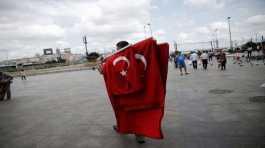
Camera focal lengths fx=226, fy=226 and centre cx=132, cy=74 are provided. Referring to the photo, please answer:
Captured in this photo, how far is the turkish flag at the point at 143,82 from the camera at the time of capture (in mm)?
3510

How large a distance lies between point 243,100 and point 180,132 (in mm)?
2952

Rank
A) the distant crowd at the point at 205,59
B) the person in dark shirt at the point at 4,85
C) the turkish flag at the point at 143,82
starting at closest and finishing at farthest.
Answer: the turkish flag at the point at 143,82 → the person in dark shirt at the point at 4,85 → the distant crowd at the point at 205,59

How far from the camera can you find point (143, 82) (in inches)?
141

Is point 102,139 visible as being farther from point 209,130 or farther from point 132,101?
point 209,130

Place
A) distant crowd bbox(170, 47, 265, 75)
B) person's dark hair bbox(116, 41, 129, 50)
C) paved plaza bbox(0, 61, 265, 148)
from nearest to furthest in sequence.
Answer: paved plaza bbox(0, 61, 265, 148)
person's dark hair bbox(116, 41, 129, 50)
distant crowd bbox(170, 47, 265, 75)

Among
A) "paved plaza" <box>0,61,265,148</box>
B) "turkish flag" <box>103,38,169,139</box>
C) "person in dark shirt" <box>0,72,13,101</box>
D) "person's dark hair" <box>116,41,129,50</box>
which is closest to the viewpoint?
"turkish flag" <box>103,38,169,139</box>

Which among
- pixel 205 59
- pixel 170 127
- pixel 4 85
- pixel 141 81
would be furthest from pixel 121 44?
pixel 205 59

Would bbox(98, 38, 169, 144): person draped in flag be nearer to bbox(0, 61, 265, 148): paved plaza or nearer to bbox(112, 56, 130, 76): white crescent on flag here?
bbox(112, 56, 130, 76): white crescent on flag

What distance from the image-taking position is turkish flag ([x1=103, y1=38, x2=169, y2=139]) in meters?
3.51

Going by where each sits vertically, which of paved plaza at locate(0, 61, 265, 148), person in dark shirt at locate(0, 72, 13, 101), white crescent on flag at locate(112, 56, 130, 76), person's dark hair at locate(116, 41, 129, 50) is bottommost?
paved plaza at locate(0, 61, 265, 148)

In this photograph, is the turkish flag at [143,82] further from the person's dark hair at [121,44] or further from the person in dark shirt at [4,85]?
the person in dark shirt at [4,85]

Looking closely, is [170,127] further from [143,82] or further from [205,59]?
[205,59]

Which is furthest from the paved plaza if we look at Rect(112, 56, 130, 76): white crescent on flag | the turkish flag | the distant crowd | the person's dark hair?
the distant crowd

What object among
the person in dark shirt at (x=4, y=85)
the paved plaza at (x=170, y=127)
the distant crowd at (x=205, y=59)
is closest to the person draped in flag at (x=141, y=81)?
the paved plaza at (x=170, y=127)
